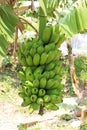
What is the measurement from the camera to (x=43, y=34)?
3.39ft

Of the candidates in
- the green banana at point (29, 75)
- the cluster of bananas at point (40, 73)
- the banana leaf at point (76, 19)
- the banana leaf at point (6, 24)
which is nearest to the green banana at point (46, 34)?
Result: the cluster of bananas at point (40, 73)

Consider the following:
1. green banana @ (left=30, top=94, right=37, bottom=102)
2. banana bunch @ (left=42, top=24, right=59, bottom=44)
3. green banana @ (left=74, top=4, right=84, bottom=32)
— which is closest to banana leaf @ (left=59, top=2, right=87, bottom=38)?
green banana @ (left=74, top=4, right=84, bottom=32)

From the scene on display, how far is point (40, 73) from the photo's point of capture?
1.04 meters

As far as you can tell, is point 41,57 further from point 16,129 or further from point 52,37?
point 16,129

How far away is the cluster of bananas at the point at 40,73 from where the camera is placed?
3.41 feet

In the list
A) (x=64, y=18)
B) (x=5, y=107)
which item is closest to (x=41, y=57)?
(x=64, y=18)

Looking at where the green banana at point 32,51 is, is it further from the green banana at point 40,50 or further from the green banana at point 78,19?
the green banana at point 78,19

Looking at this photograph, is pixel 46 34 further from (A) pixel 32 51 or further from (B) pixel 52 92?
(B) pixel 52 92

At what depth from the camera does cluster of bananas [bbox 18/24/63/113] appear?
1039 millimetres

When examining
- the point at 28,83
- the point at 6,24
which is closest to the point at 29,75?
the point at 28,83

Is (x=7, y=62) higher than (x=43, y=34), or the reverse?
(x=43, y=34)

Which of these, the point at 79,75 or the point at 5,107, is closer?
the point at 5,107

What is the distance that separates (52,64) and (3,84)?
4575mm

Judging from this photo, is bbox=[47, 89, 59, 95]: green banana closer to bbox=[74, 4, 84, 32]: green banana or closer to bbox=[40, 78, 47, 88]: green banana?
bbox=[40, 78, 47, 88]: green banana
